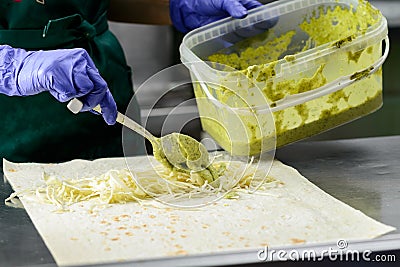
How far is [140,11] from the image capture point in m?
1.99

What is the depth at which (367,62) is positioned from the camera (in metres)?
1.56

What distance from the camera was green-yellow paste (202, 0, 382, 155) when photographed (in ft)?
4.84

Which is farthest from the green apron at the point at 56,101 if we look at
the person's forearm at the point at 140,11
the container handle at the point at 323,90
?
the container handle at the point at 323,90

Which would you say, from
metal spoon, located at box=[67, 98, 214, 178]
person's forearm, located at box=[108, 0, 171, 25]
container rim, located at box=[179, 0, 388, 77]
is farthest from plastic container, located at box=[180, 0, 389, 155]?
person's forearm, located at box=[108, 0, 171, 25]

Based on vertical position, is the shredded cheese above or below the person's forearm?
below

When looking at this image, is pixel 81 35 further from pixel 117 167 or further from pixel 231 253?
pixel 231 253

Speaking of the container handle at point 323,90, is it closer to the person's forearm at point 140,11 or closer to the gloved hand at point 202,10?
the gloved hand at point 202,10

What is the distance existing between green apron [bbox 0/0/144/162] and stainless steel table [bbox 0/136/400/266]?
0.23m

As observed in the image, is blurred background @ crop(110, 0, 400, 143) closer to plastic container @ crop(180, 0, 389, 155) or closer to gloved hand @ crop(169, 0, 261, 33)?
gloved hand @ crop(169, 0, 261, 33)

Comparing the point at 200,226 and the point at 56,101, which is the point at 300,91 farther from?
the point at 56,101

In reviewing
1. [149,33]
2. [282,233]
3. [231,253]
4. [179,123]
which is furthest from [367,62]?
[149,33]

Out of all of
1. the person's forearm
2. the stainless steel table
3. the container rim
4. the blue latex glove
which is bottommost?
the stainless steel table

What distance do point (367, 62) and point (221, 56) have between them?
0.32 metres

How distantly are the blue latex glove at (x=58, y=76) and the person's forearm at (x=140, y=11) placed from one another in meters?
0.64
